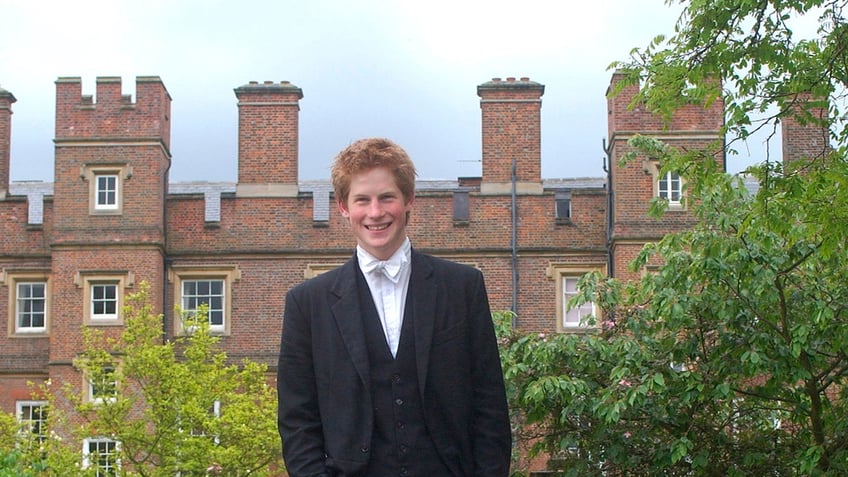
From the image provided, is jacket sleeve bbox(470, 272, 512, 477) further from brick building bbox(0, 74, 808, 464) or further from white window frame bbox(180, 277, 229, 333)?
white window frame bbox(180, 277, 229, 333)

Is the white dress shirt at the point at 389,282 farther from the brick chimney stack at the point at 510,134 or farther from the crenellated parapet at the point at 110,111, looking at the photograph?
the crenellated parapet at the point at 110,111

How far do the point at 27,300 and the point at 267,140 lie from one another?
6024 mm

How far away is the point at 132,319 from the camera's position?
23.2m

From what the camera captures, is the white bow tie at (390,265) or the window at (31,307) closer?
the white bow tie at (390,265)

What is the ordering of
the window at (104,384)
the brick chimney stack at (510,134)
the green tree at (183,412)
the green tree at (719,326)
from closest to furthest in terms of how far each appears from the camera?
the green tree at (719,326)
the green tree at (183,412)
the window at (104,384)
the brick chimney stack at (510,134)

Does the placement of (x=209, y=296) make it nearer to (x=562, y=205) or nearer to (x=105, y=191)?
(x=105, y=191)

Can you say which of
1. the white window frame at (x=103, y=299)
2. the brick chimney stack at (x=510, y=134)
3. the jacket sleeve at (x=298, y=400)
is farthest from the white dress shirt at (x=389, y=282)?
the white window frame at (x=103, y=299)

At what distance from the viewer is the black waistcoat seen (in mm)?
4078

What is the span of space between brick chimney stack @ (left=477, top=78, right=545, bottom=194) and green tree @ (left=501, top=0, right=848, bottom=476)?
49.2 ft

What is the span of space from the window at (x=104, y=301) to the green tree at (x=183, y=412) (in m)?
5.35

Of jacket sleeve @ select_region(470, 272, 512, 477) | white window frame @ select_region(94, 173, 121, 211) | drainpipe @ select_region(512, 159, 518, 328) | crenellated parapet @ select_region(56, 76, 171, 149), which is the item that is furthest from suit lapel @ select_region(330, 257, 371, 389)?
white window frame @ select_region(94, 173, 121, 211)

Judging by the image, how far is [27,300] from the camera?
98.2ft

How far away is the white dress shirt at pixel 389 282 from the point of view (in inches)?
165

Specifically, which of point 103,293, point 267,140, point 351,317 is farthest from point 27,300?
point 351,317
